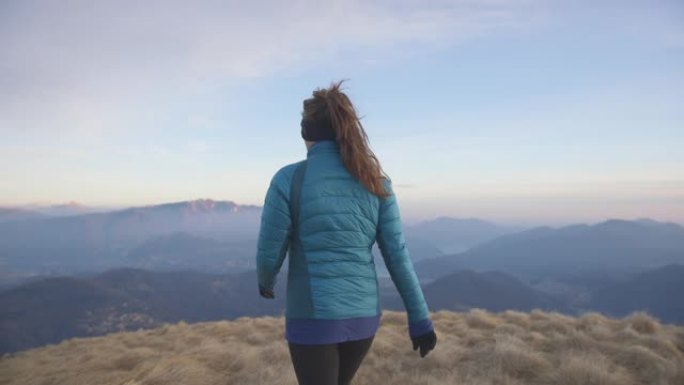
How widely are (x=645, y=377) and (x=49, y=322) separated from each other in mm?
229641

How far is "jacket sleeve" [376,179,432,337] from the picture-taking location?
2662 millimetres

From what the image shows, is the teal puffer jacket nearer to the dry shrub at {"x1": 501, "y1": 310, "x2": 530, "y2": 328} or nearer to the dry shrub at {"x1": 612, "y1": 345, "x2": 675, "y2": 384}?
the dry shrub at {"x1": 612, "y1": 345, "x2": 675, "y2": 384}

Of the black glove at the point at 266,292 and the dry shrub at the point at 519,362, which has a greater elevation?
the black glove at the point at 266,292

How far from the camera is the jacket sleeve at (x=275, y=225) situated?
95.0 inches

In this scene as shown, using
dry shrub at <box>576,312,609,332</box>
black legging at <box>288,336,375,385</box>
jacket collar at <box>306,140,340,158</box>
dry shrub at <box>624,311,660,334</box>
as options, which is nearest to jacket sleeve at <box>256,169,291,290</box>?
jacket collar at <box>306,140,340,158</box>

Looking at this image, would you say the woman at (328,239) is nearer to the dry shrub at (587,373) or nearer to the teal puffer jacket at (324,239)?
the teal puffer jacket at (324,239)

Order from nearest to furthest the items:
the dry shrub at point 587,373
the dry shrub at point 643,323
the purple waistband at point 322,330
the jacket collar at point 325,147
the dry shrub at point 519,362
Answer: the purple waistband at point 322,330
the jacket collar at point 325,147
the dry shrub at point 587,373
the dry shrub at point 519,362
the dry shrub at point 643,323

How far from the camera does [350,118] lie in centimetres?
259

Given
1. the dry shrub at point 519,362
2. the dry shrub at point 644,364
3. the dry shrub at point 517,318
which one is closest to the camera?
the dry shrub at point 644,364

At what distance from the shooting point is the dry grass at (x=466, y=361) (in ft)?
20.1

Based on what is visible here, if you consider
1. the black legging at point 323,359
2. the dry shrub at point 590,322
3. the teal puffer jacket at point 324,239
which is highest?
the teal puffer jacket at point 324,239

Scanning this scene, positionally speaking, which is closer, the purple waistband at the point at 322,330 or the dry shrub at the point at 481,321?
the purple waistband at the point at 322,330

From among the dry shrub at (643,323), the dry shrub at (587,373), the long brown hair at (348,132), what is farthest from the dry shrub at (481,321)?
the long brown hair at (348,132)

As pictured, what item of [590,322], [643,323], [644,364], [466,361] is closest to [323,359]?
[466,361]
